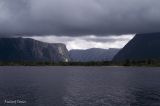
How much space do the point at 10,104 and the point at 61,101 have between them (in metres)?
16.5

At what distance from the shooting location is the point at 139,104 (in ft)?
294

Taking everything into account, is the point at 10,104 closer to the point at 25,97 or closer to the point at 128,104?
the point at 25,97

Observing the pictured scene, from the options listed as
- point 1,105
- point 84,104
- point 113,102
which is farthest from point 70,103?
point 1,105

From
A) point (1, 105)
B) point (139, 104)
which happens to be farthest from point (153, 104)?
point (1, 105)

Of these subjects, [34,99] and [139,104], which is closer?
[139,104]

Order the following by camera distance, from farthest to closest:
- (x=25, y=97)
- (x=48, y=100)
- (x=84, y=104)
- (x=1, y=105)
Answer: (x=25, y=97), (x=48, y=100), (x=84, y=104), (x=1, y=105)

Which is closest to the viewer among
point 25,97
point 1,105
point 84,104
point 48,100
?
point 1,105

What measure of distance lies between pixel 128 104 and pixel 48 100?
23.3m

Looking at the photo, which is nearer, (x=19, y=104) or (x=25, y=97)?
(x=19, y=104)

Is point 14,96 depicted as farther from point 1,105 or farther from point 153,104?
Answer: point 153,104

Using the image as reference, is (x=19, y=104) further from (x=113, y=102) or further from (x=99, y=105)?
(x=113, y=102)

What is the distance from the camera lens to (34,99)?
96.0 m

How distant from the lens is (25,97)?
10094 centimetres

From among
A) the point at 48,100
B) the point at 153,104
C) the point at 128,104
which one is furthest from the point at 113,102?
the point at 48,100
